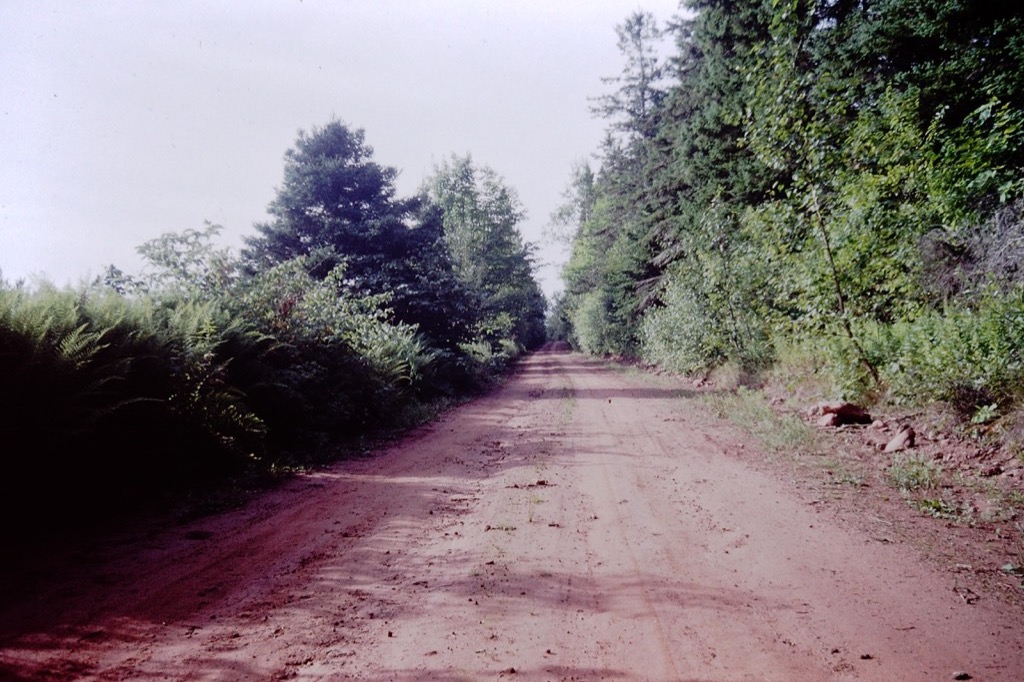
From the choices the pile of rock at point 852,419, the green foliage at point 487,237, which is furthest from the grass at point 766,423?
the green foliage at point 487,237

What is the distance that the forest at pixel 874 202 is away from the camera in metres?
6.30

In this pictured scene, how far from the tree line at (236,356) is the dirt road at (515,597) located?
110 centimetres

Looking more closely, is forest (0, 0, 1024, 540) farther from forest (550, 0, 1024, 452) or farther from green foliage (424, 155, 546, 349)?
green foliage (424, 155, 546, 349)

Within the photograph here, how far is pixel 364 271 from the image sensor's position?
16.6 meters

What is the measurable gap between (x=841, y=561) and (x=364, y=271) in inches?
614

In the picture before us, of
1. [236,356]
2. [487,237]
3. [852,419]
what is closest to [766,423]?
[852,419]

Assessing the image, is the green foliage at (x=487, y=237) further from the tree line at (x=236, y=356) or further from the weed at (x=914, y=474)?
the weed at (x=914, y=474)

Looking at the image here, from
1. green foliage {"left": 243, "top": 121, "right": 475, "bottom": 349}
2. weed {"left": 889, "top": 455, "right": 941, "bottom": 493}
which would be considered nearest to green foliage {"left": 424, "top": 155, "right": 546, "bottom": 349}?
green foliage {"left": 243, "top": 121, "right": 475, "bottom": 349}

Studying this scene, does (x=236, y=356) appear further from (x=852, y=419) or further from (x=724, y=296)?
(x=724, y=296)

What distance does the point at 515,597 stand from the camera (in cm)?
321

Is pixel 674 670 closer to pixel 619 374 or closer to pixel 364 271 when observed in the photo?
pixel 364 271

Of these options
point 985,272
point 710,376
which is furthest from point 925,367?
point 710,376

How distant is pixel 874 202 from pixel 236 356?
10.4 m

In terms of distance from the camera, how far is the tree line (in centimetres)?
445
